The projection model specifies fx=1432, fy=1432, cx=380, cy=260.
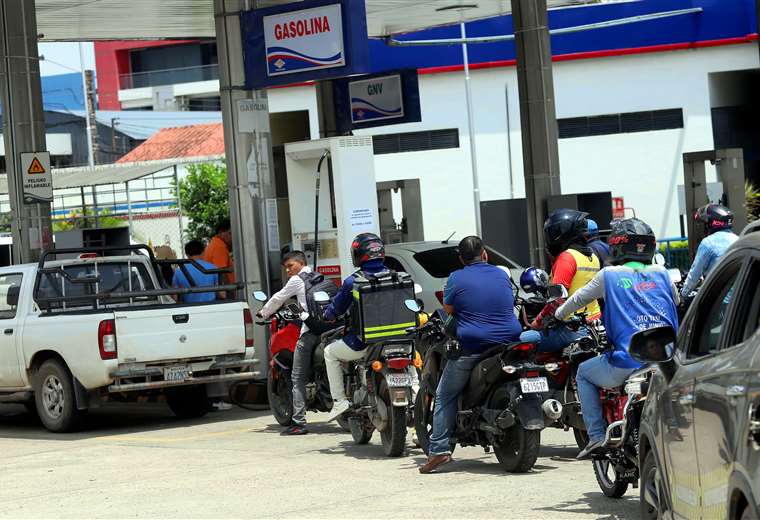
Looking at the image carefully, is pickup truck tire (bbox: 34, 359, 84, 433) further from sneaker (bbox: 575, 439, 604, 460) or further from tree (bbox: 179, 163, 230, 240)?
tree (bbox: 179, 163, 230, 240)

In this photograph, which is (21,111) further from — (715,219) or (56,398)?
(715,219)

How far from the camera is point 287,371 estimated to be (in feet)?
46.2

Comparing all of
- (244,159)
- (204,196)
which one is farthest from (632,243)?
(204,196)

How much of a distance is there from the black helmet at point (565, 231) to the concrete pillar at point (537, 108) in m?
8.97

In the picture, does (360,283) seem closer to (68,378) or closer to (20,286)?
(68,378)

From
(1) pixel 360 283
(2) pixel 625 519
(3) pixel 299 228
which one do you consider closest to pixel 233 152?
(3) pixel 299 228

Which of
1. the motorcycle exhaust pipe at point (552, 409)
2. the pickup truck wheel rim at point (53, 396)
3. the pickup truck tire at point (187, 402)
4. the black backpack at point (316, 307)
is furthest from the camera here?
the pickup truck tire at point (187, 402)

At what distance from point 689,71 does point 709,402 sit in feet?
132

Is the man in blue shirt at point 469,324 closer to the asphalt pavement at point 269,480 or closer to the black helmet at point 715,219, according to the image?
the asphalt pavement at point 269,480

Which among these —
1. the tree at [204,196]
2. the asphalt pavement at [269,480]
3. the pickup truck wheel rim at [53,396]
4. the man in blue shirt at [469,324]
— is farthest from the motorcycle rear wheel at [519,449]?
the tree at [204,196]

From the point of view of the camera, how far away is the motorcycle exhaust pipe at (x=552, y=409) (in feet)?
33.3

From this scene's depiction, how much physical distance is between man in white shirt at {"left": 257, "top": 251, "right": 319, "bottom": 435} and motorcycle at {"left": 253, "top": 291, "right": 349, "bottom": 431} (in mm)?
68

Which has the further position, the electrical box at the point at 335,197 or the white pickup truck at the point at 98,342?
the electrical box at the point at 335,197

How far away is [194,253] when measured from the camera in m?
19.0
